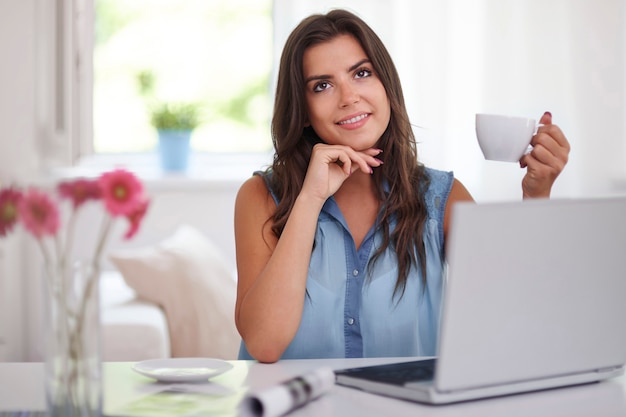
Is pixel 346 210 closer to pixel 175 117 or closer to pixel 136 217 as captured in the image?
pixel 136 217

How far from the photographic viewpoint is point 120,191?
89 cm

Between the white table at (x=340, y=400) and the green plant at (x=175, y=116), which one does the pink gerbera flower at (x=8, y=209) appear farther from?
the green plant at (x=175, y=116)

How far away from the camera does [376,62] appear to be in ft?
5.97

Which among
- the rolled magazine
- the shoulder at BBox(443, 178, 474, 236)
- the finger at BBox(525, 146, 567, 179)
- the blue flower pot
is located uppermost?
the blue flower pot

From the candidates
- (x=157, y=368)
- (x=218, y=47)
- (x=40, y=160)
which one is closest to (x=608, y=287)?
(x=157, y=368)

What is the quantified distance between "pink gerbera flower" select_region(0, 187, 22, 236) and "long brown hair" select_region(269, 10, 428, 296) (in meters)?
0.88

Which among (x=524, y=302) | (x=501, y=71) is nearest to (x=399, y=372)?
(x=524, y=302)

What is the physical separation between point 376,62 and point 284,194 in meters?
0.34

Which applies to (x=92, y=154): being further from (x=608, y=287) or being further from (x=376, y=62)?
(x=608, y=287)

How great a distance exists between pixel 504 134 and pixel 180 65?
9.54 ft

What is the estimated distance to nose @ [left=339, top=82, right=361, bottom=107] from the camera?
1755 mm

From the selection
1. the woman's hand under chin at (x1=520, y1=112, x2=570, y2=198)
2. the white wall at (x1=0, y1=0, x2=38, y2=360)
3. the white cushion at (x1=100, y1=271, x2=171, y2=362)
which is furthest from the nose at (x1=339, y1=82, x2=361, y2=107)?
the white wall at (x1=0, y1=0, x2=38, y2=360)

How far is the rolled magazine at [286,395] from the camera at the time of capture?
96 cm

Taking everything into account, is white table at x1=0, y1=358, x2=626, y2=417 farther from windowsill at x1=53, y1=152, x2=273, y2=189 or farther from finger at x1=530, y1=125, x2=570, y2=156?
windowsill at x1=53, y1=152, x2=273, y2=189
